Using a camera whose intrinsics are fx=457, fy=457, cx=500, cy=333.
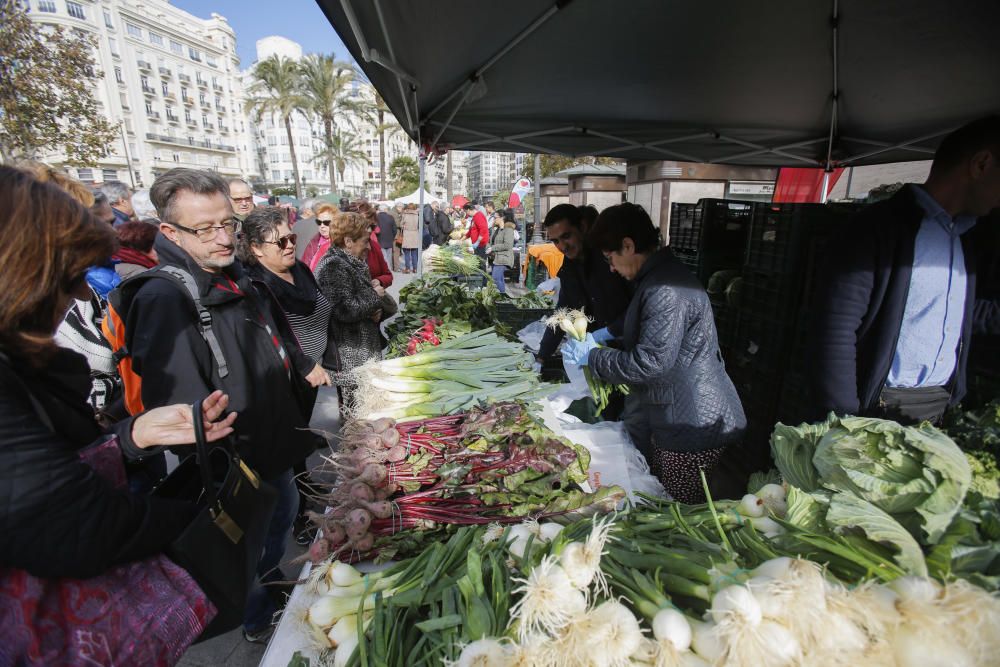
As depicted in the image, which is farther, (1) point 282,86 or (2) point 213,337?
(1) point 282,86

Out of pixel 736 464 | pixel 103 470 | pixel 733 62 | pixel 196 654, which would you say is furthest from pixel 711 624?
pixel 733 62

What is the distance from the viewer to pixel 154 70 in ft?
190

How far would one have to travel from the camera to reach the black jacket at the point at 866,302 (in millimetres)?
1937

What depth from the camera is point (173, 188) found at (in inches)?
76.3

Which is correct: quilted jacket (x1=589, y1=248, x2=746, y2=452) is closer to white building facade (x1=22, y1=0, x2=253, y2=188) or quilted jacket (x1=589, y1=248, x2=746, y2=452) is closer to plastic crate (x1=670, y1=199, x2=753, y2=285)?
plastic crate (x1=670, y1=199, x2=753, y2=285)

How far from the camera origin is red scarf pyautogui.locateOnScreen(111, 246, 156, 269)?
3.19 meters

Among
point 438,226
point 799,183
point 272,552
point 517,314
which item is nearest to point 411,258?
point 438,226

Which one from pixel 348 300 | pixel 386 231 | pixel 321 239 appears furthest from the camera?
pixel 386 231

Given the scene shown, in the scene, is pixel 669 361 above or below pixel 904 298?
below

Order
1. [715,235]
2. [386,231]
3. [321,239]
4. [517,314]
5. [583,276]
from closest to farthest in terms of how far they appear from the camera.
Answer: [583,276] < [715,235] < [321,239] < [517,314] < [386,231]

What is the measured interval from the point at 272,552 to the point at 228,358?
1142 mm

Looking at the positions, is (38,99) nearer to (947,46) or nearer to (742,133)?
(742,133)

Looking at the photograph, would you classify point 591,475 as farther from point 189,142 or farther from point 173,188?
point 189,142

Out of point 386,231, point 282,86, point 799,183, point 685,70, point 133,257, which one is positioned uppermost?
point 282,86
